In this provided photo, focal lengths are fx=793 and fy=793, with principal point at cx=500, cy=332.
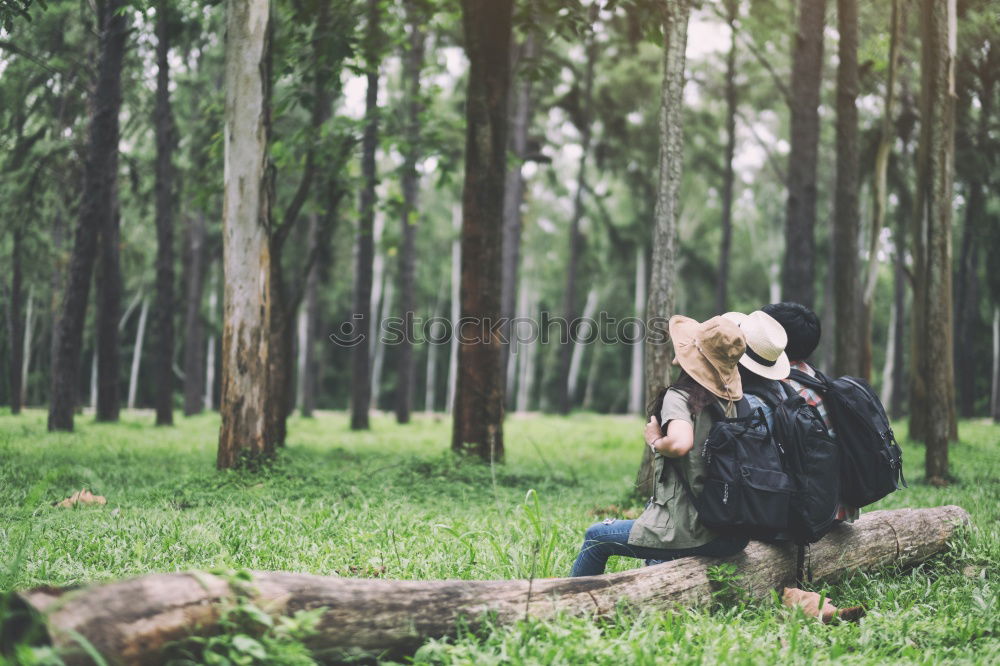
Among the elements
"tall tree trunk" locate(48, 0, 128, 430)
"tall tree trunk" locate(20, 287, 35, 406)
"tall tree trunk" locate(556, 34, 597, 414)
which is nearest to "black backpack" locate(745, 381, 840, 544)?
"tall tree trunk" locate(48, 0, 128, 430)

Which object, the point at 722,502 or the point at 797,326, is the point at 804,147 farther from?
the point at 722,502

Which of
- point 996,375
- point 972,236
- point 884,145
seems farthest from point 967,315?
point 884,145

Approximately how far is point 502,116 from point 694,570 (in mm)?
7994

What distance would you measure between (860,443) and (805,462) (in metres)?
0.55

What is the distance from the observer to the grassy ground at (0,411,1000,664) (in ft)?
12.3

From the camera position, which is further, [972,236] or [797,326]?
[972,236]

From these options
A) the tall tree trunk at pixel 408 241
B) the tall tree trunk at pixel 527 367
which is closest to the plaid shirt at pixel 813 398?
the tall tree trunk at pixel 408 241

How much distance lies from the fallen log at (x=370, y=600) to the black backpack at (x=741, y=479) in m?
0.37

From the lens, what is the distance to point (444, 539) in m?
6.17

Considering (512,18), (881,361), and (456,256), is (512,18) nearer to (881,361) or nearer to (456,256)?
(456,256)

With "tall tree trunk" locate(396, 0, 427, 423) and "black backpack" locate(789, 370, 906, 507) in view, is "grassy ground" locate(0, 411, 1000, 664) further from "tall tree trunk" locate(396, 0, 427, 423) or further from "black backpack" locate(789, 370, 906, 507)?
"tall tree trunk" locate(396, 0, 427, 423)

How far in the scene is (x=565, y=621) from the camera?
3.74 metres

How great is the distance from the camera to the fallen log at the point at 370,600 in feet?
9.52

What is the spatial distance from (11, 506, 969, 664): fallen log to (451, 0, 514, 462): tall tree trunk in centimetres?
625
